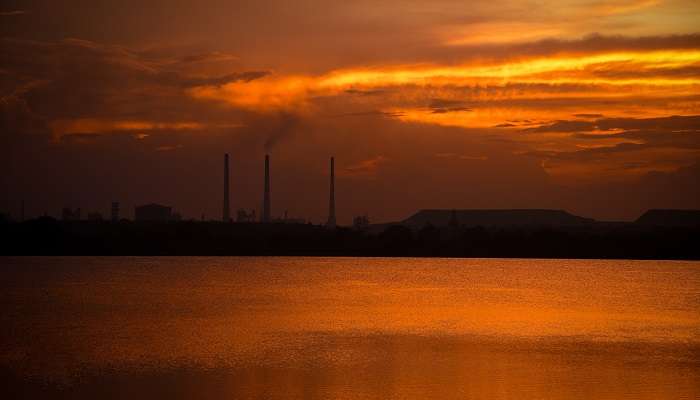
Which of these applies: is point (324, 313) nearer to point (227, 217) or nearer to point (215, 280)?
point (215, 280)

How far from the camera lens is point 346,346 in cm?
3672

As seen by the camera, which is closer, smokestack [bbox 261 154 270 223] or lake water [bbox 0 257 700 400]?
lake water [bbox 0 257 700 400]

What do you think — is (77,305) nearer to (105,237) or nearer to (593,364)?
(593,364)

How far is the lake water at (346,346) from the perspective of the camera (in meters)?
26.4

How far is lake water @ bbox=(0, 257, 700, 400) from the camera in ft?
86.5

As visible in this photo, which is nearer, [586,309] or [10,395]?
[10,395]

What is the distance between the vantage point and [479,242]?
181 meters

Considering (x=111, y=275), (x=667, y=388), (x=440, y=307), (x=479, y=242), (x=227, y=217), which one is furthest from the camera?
(x=479, y=242)

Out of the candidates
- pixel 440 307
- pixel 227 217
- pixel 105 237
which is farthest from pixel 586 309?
pixel 105 237

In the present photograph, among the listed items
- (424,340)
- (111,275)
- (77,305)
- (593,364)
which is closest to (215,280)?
(111,275)

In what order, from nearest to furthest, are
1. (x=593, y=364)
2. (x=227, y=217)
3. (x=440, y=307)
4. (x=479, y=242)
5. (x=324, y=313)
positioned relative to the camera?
(x=593, y=364) → (x=324, y=313) → (x=440, y=307) → (x=227, y=217) → (x=479, y=242)

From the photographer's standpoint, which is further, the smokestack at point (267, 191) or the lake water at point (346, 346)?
the smokestack at point (267, 191)

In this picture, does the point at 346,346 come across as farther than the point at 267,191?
No

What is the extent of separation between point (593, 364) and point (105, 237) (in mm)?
162025
